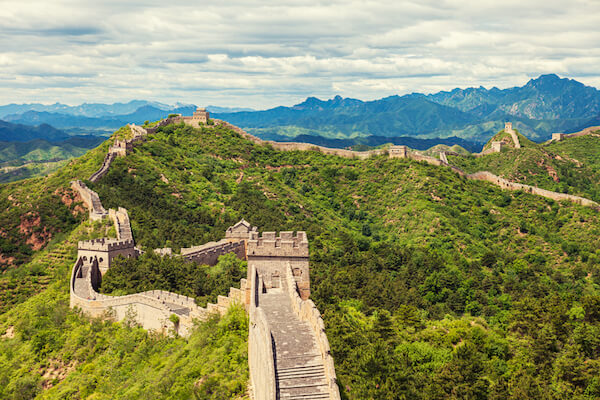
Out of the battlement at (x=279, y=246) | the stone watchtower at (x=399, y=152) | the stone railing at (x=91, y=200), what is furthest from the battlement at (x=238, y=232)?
the stone watchtower at (x=399, y=152)

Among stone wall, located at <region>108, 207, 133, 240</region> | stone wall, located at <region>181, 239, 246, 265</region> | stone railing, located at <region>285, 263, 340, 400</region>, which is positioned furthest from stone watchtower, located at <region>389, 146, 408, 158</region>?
stone railing, located at <region>285, 263, 340, 400</region>

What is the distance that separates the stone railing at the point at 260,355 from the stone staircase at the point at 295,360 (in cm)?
52

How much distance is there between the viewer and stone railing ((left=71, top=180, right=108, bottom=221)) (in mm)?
64856

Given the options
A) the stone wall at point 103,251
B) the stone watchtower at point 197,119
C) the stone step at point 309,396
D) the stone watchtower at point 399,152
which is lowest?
the stone wall at point 103,251

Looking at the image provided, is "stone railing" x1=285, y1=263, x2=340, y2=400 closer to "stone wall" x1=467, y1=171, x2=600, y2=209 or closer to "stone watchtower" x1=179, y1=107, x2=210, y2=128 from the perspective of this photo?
"stone wall" x1=467, y1=171, x2=600, y2=209

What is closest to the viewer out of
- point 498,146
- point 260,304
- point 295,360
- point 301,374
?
point 301,374

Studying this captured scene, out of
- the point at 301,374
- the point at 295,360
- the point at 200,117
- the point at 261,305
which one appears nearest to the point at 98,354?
the point at 261,305

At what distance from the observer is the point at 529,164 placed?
461 feet

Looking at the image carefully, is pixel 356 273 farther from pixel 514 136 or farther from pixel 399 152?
pixel 514 136

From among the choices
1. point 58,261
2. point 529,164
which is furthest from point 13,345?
point 529,164

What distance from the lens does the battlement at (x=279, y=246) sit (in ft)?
112

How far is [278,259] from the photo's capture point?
34.3 metres

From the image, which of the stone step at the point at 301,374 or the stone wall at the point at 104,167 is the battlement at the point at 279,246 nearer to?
the stone step at the point at 301,374

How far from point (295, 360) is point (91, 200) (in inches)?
2008
